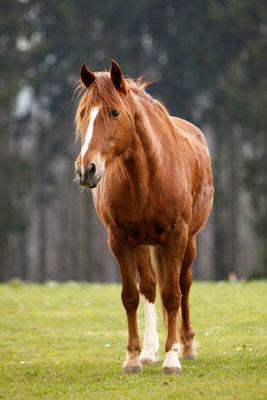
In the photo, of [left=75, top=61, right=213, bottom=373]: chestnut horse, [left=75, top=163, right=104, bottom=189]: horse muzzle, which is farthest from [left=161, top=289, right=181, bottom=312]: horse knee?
[left=75, top=163, right=104, bottom=189]: horse muzzle

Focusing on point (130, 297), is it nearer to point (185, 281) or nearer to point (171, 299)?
point (171, 299)

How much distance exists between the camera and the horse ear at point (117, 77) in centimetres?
585

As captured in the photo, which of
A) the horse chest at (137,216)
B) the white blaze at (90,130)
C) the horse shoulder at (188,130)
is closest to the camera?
the white blaze at (90,130)

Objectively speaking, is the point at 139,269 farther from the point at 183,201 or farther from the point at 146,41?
the point at 146,41

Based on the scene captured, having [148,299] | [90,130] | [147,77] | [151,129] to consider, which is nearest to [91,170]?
[90,130]

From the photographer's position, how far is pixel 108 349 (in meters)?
8.34

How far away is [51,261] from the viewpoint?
39094 mm

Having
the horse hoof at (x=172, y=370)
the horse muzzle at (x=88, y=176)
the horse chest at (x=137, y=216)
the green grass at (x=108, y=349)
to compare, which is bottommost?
the green grass at (x=108, y=349)

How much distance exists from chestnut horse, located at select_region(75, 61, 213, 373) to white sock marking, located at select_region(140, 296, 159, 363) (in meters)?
0.01

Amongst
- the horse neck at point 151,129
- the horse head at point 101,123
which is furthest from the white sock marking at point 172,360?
the horse head at point 101,123

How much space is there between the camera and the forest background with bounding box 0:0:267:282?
26.1 metres

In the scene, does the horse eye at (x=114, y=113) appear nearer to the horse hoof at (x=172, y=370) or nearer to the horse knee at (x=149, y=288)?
the horse knee at (x=149, y=288)

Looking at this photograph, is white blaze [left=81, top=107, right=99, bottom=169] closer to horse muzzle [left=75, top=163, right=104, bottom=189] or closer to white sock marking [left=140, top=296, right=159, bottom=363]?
horse muzzle [left=75, top=163, right=104, bottom=189]

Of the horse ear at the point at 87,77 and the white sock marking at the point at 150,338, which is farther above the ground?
the horse ear at the point at 87,77
